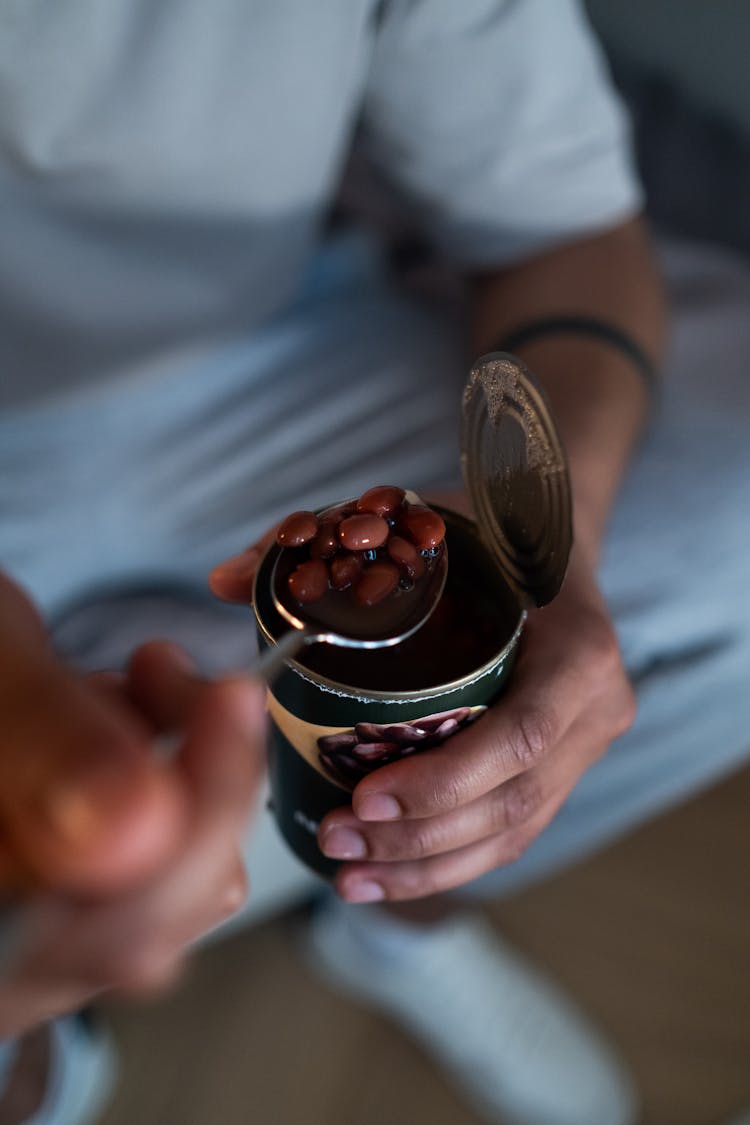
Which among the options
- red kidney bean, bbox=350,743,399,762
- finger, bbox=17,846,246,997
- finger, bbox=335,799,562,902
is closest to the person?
finger, bbox=335,799,562,902

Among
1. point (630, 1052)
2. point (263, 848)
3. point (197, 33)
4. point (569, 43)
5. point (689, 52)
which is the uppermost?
point (197, 33)

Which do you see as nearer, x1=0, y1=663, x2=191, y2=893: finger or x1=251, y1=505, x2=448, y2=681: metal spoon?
x1=0, y1=663, x2=191, y2=893: finger

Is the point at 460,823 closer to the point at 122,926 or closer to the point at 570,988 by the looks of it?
the point at 122,926

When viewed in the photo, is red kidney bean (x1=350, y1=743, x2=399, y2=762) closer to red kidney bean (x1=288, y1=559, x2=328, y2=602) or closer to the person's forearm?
red kidney bean (x1=288, y1=559, x2=328, y2=602)

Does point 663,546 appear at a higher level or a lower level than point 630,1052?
higher

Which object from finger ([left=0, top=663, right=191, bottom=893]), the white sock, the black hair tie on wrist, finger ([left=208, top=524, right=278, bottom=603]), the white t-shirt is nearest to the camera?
finger ([left=0, top=663, right=191, bottom=893])

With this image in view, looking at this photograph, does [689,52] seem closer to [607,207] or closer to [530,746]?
[607,207]

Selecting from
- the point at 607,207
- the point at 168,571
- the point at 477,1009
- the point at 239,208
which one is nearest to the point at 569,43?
the point at 607,207
